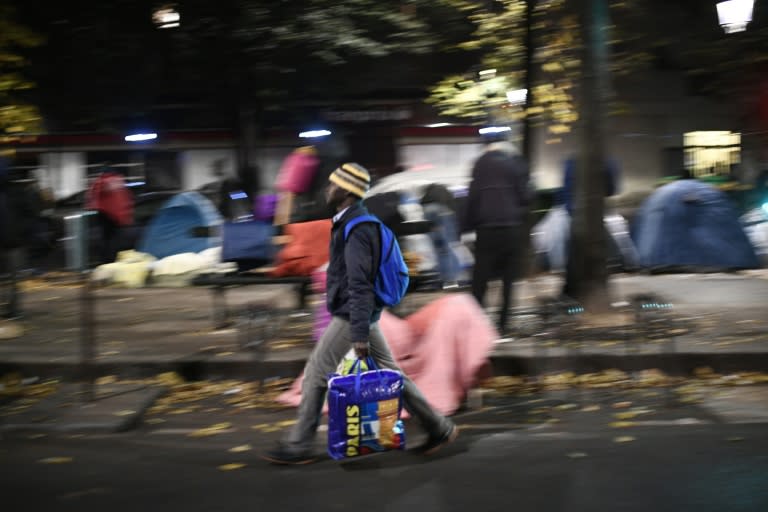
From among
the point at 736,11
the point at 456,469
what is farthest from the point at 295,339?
the point at 736,11

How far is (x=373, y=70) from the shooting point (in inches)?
899

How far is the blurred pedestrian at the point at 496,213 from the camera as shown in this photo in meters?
9.06

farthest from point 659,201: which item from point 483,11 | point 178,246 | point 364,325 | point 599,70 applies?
point 364,325

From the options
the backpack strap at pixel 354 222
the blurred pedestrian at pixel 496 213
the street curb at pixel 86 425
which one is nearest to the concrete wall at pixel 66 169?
the blurred pedestrian at pixel 496 213

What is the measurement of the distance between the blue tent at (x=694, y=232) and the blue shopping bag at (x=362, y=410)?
27.3 ft

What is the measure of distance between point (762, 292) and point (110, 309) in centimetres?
764

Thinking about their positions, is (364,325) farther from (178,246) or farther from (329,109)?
(329,109)

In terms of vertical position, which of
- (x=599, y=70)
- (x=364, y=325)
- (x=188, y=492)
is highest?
(x=599, y=70)

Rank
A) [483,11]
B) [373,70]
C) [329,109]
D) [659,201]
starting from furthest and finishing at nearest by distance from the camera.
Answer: [329,109] → [373,70] → [483,11] → [659,201]

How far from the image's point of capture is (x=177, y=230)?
15.6m

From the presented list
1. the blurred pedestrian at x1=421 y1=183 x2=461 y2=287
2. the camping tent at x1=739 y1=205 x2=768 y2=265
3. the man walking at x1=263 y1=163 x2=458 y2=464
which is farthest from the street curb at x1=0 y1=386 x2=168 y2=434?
the camping tent at x1=739 y1=205 x2=768 y2=265

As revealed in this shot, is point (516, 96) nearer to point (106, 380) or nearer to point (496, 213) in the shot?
point (496, 213)

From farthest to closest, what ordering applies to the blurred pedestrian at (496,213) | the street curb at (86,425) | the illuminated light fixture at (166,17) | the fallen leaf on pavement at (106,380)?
the illuminated light fixture at (166,17) < the blurred pedestrian at (496,213) < the fallen leaf on pavement at (106,380) < the street curb at (86,425)

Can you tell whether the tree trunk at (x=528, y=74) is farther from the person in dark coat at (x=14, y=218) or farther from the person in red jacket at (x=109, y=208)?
the person in red jacket at (x=109, y=208)
